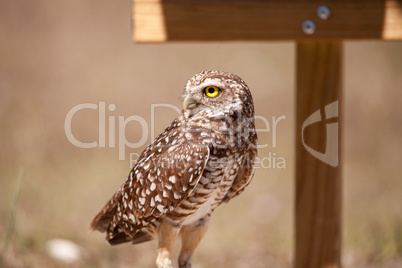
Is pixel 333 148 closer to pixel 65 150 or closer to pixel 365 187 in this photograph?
pixel 365 187

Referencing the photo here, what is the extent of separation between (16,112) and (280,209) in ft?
10.1

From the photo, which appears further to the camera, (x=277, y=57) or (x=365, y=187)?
(x=277, y=57)

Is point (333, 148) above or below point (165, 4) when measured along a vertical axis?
below

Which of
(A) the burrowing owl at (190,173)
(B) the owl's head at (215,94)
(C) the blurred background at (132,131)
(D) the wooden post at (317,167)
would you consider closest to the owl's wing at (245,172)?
(A) the burrowing owl at (190,173)

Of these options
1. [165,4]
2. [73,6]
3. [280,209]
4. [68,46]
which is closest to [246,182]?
[165,4]

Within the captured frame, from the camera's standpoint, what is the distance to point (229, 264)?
386 centimetres

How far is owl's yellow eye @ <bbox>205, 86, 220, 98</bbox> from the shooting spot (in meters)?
1.75

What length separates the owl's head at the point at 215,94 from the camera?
1.73m

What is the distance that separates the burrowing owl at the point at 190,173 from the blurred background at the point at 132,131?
38.8 inches

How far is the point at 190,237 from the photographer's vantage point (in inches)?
92.3

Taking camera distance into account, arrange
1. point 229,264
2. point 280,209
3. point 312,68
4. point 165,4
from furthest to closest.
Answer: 1. point 280,209
2. point 229,264
3. point 312,68
4. point 165,4

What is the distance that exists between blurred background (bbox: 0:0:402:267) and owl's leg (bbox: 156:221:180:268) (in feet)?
3.50

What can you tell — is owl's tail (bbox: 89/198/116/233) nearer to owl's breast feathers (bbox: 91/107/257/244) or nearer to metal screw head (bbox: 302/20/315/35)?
owl's breast feathers (bbox: 91/107/257/244)

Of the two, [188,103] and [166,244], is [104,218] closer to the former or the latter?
[166,244]
